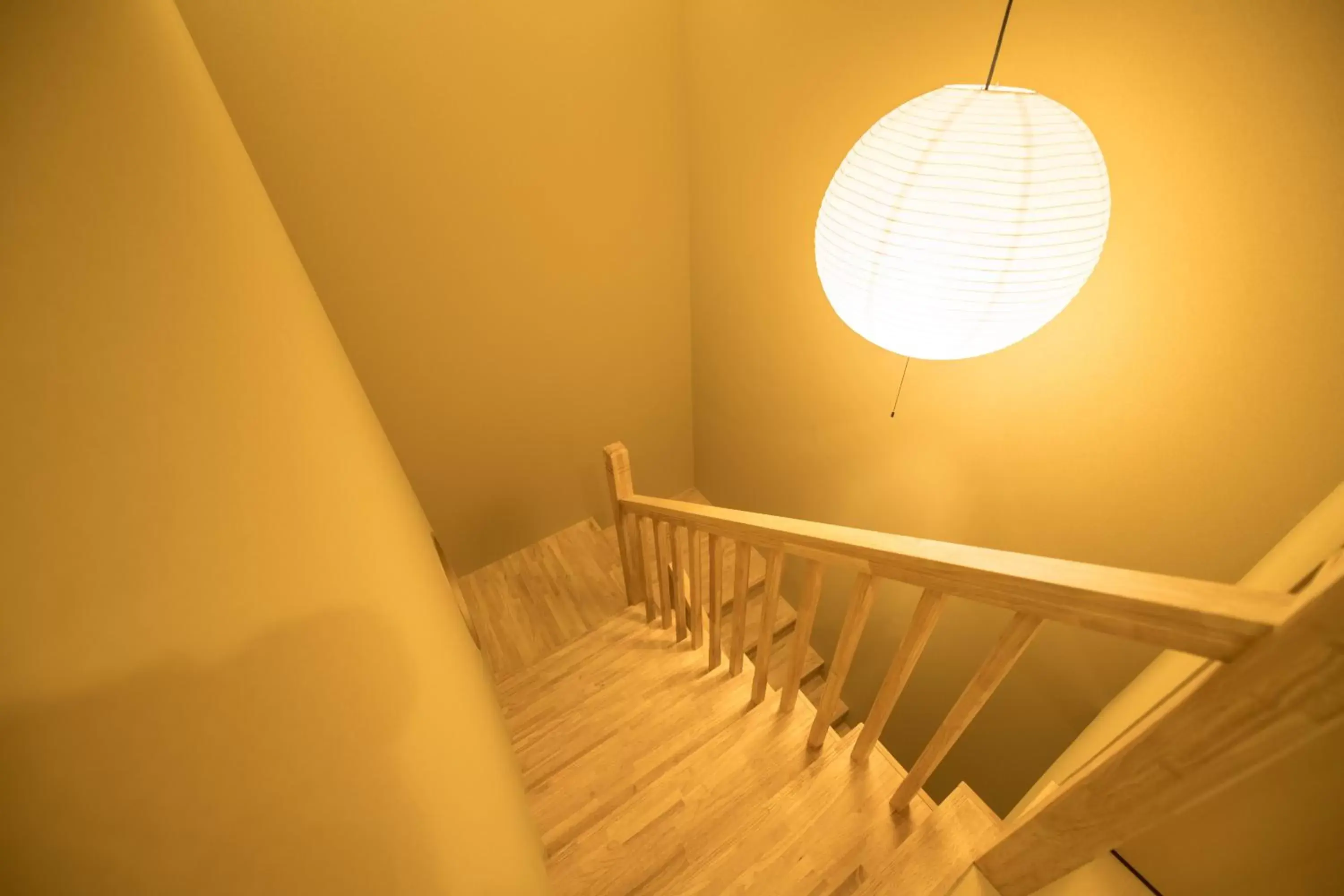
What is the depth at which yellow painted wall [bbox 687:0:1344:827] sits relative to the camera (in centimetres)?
119

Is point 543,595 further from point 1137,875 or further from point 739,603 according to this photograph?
point 1137,875

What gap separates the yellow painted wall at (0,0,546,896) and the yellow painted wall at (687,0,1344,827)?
1825 mm

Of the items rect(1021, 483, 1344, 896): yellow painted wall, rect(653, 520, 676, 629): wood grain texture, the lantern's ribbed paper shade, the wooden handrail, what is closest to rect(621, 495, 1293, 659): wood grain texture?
the wooden handrail

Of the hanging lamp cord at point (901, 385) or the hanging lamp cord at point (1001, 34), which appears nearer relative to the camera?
the hanging lamp cord at point (1001, 34)

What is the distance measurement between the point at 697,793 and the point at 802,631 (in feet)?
2.21

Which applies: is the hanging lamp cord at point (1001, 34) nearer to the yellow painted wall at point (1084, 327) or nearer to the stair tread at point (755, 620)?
the yellow painted wall at point (1084, 327)

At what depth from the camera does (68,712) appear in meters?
0.30

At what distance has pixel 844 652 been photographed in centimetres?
139

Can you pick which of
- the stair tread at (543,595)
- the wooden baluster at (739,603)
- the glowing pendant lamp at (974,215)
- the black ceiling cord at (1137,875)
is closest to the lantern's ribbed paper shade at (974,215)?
the glowing pendant lamp at (974,215)

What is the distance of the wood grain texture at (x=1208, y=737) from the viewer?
1.84ft

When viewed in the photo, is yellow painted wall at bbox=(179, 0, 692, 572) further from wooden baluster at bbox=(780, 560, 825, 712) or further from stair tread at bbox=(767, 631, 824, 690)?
wooden baluster at bbox=(780, 560, 825, 712)

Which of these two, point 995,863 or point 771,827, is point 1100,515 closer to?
point 995,863

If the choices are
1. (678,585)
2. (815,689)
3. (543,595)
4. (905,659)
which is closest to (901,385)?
(678,585)

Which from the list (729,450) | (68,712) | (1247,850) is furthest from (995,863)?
(729,450)
